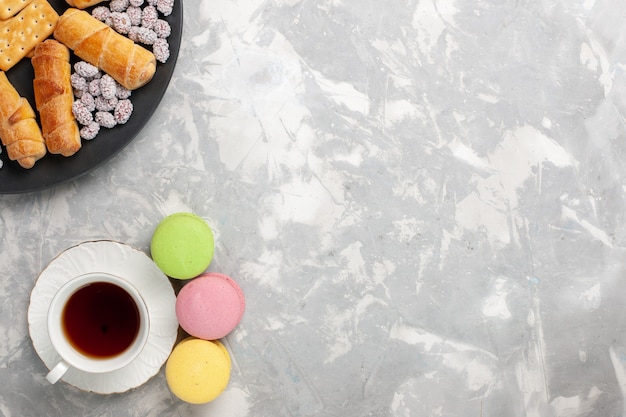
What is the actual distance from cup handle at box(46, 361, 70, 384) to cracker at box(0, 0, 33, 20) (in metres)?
0.54

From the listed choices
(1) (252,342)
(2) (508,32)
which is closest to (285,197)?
(1) (252,342)

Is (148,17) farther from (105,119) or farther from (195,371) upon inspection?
(195,371)

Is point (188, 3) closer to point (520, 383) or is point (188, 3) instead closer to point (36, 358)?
point (36, 358)

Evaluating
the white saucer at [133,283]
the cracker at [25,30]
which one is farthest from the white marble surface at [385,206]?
the cracker at [25,30]

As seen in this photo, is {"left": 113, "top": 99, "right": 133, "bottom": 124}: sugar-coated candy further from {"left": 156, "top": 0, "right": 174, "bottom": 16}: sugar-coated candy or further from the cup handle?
the cup handle

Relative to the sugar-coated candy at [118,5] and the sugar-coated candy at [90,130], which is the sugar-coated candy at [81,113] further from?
the sugar-coated candy at [118,5]

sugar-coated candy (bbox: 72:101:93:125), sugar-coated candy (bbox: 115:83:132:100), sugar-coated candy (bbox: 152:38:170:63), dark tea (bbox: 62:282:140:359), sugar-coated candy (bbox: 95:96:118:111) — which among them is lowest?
dark tea (bbox: 62:282:140:359)

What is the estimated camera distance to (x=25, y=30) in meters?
0.96

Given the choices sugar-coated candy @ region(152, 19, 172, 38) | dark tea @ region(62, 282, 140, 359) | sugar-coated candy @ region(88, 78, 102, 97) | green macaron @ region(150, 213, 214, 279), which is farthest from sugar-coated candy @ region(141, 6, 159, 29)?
dark tea @ region(62, 282, 140, 359)

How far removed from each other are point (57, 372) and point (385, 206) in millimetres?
573

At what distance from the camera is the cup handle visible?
88cm

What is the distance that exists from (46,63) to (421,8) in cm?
61

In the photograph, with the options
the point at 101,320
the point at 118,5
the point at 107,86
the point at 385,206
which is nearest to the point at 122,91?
the point at 107,86

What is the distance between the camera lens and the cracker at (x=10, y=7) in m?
0.96
